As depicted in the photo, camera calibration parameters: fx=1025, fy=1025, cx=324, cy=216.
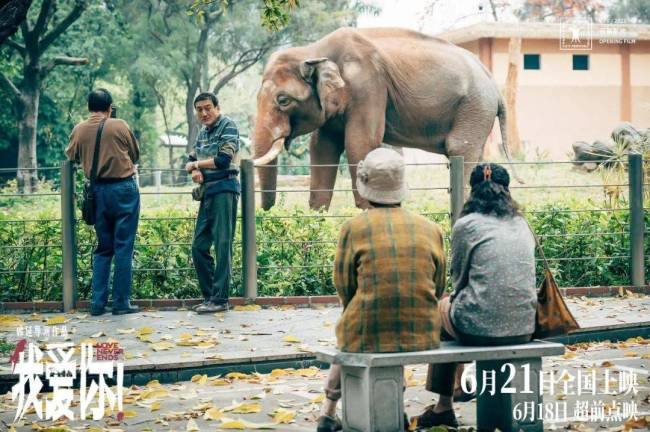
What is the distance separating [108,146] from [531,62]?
25.2 metres

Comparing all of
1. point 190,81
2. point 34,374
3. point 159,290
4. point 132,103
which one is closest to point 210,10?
point 190,81

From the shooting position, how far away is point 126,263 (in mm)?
9570

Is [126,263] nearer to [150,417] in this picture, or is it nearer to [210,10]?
[150,417]

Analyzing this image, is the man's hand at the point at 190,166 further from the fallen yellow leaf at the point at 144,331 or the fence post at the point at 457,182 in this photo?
the fence post at the point at 457,182

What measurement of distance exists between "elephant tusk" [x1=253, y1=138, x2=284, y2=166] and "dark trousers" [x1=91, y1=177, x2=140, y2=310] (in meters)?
3.32

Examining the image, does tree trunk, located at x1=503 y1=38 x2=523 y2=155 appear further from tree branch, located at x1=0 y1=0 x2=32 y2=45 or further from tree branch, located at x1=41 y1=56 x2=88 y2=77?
tree branch, located at x1=0 y1=0 x2=32 y2=45

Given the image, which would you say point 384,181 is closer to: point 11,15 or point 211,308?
point 11,15

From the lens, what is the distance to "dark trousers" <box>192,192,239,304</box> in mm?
9555

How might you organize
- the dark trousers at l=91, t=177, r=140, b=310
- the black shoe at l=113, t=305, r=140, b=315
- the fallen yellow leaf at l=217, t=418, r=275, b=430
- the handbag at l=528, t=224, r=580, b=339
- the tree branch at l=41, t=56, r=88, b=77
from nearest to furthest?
the handbag at l=528, t=224, r=580, b=339
the fallen yellow leaf at l=217, t=418, r=275, b=430
the dark trousers at l=91, t=177, r=140, b=310
the black shoe at l=113, t=305, r=140, b=315
the tree branch at l=41, t=56, r=88, b=77

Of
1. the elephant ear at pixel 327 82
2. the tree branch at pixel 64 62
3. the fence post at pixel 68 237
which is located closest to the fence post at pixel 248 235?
the fence post at pixel 68 237

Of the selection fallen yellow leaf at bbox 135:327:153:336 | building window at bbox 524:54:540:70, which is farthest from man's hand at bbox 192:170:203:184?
building window at bbox 524:54:540:70

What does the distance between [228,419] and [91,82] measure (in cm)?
3520

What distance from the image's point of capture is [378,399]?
532 centimetres

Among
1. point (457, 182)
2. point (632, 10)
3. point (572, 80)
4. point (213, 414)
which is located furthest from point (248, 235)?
point (632, 10)
